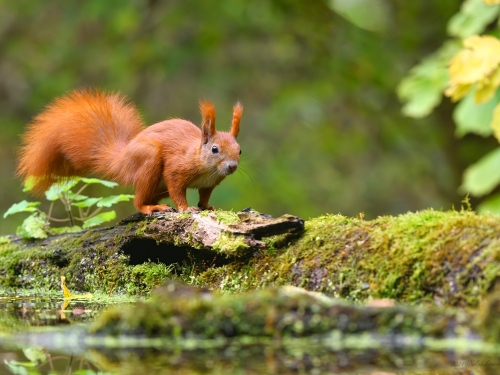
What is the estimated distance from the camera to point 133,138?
4.68m

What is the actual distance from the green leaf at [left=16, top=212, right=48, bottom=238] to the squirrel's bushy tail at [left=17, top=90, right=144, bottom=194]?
0.22 metres

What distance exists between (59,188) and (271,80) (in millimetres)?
8759

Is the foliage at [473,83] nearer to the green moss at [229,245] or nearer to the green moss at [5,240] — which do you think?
the green moss at [229,245]

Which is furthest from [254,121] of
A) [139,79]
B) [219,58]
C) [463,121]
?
[463,121]

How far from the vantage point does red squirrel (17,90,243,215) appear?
14.3 feet

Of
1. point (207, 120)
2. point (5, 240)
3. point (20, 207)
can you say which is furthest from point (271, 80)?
point (20, 207)

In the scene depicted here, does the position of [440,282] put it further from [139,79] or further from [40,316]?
[139,79]

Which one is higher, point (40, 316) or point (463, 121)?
point (463, 121)

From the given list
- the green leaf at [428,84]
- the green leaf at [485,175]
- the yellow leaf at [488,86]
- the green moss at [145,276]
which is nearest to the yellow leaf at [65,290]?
the green moss at [145,276]

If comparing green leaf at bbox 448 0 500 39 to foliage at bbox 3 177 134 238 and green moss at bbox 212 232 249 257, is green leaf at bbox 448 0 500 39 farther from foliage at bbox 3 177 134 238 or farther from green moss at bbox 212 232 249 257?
foliage at bbox 3 177 134 238

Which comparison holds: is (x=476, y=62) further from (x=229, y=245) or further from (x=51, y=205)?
(x=51, y=205)

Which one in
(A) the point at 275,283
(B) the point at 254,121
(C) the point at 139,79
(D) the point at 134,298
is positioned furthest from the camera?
(B) the point at 254,121

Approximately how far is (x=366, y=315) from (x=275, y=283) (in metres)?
1.05

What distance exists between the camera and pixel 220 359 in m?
2.09
